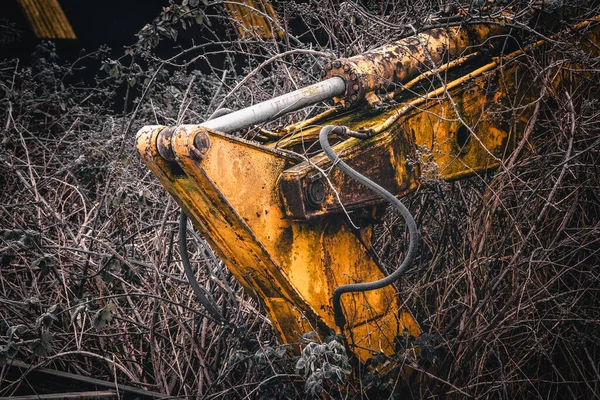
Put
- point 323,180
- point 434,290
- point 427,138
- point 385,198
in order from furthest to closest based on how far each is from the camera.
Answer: point 434,290, point 427,138, point 323,180, point 385,198

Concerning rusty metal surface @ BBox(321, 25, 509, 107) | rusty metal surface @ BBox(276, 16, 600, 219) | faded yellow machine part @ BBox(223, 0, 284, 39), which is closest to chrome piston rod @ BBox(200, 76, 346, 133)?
rusty metal surface @ BBox(321, 25, 509, 107)

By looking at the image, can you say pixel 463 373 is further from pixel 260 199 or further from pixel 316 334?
pixel 260 199

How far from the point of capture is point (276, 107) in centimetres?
248

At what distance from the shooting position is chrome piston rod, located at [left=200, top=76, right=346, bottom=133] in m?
2.30

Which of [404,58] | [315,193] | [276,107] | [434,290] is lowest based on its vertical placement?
[434,290]

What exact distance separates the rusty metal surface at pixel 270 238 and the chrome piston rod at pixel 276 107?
0.39 ft

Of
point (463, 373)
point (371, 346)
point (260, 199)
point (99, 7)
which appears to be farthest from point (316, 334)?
point (99, 7)

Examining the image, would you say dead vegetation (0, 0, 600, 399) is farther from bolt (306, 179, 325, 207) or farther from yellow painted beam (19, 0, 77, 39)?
yellow painted beam (19, 0, 77, 39)

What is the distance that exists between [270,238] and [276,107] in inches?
23.7

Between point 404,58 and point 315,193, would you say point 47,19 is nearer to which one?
point 404,58

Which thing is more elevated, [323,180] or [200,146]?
[200,146]

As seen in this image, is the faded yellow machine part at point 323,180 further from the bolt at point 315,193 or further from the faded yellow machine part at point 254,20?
the faded yellow machine part at point 254,20

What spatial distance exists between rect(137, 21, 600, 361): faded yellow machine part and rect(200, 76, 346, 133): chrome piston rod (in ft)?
0.40

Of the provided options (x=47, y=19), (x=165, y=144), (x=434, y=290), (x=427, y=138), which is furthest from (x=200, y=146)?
(x=47, y=19)
